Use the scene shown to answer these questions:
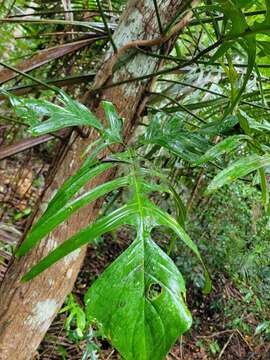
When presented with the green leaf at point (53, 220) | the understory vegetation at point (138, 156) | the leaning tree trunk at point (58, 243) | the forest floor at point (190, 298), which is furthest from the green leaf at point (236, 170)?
the forest floor at point (190, 298)

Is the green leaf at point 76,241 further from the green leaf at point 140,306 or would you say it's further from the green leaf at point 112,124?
the green leaf at point 112,124

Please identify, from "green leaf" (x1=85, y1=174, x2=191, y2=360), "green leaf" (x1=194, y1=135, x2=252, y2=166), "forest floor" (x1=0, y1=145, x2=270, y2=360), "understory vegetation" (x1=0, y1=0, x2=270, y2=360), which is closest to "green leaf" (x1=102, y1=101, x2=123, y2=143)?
"understory vegetation" (x1=0, y1=0, x2=270, y2=360)

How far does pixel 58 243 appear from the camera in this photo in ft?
2.27

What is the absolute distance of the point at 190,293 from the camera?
78.8 inches

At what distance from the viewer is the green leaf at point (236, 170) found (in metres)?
0.41

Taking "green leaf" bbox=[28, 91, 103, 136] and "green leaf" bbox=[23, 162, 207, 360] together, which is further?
"green leaf" bbox=[28, 91, 103, 136]

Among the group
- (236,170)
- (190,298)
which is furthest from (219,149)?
(190,298)

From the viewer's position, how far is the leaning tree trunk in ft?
2.24

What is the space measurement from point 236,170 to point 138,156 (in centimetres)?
16

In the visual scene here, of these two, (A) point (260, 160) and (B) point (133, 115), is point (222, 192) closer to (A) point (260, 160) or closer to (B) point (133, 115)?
(B) point (133, 115)

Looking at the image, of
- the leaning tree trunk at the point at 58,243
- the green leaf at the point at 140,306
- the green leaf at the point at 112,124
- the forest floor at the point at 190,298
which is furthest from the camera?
the forest floor at the point at 190,298

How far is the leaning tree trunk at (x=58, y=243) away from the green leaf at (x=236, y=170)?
0.35 metres

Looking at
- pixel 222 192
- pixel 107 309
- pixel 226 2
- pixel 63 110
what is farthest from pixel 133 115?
pixel 222 192

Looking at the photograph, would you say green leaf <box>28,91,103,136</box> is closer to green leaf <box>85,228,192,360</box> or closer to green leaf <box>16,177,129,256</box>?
green leaf <box>16,177,129,256</box>
